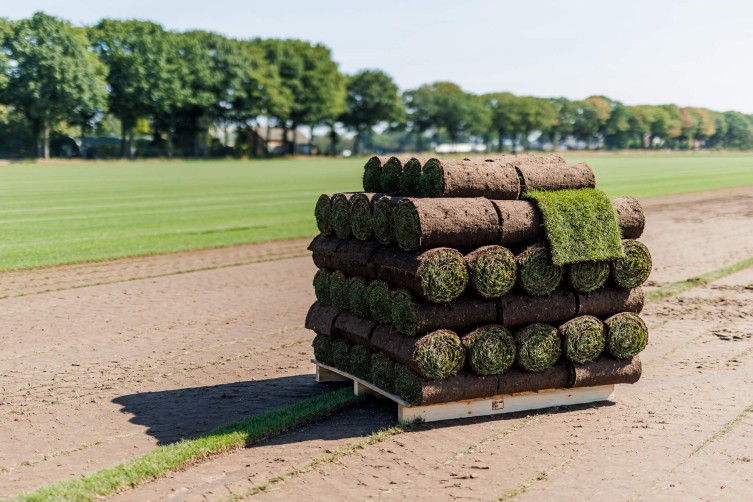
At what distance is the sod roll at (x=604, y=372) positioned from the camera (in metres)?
8.86

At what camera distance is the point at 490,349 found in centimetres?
838

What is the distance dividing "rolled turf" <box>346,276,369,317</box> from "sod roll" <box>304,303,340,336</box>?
1.41ft

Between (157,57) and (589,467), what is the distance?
89.5 metres

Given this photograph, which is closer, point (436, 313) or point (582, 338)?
point (436, 313)

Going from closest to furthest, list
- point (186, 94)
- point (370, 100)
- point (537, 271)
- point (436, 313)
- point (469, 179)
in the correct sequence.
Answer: point (436, 313) < point (537, 271) < point (469, 179) < point (186, 94) < point (370, 100)

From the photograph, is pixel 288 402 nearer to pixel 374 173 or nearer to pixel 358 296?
pixel 358 296

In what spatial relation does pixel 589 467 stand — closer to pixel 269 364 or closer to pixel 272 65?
pixel 269 364

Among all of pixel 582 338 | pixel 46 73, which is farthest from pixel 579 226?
pixel 46 73

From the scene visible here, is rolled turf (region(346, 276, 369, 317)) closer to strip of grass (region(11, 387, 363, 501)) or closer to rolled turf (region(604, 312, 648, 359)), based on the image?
strip of grass (region(11, 387, 363, 501))

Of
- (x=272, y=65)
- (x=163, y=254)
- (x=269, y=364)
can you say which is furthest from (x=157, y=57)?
(x=269, y=364)

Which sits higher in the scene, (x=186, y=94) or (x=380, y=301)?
(x=186, y=94)

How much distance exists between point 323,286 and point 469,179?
8.07 ft

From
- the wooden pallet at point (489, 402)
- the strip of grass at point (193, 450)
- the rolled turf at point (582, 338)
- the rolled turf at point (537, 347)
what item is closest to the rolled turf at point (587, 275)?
the rolled turf at point (582, 338)

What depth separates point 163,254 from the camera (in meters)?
20.3
